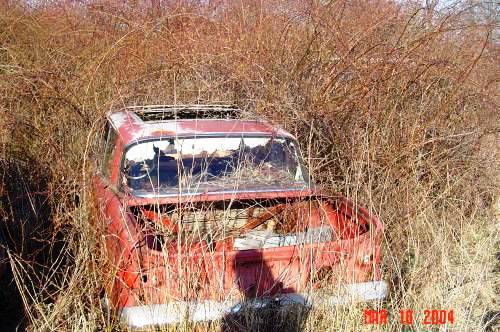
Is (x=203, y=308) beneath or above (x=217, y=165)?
beneath

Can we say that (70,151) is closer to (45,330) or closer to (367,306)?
(45,330)

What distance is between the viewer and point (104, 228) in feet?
10.4

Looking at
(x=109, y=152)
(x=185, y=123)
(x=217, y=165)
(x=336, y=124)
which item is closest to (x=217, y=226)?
(x=217, y=165)

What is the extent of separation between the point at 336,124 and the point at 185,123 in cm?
169

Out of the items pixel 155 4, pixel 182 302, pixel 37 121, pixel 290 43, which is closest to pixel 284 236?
pixel 182 302

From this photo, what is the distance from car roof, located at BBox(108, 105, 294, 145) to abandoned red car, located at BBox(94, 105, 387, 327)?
1 centimetres

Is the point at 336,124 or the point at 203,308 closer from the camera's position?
the point at 203,308

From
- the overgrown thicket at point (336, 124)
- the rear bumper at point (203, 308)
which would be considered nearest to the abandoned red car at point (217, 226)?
the rear bumper at point (203, 308)

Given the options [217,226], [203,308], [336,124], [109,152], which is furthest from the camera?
[336,124]

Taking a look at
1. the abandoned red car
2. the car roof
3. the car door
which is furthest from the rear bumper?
the car roof

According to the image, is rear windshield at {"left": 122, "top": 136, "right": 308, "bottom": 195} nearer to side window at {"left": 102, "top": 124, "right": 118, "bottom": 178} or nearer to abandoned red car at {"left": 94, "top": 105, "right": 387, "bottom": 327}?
abandoned red car at {"left": 94, "top": 105, "right": 387, "bottom": 327}

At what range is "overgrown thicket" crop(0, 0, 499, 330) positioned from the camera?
3396mm

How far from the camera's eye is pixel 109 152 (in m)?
4.14
